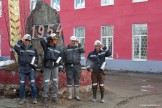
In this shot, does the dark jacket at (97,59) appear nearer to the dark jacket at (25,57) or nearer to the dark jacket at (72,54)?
the dark jacket at (72,54)

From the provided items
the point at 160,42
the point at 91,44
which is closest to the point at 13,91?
the point at 160,42

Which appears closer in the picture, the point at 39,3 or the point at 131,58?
the point at 39,3

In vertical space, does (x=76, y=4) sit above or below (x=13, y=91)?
above

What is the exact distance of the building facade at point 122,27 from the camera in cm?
2353

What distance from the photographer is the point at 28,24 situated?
12859mm

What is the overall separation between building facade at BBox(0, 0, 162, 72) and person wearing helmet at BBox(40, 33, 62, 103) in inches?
434

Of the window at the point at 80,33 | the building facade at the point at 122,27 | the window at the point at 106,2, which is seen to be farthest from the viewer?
the window at the point at 80,33

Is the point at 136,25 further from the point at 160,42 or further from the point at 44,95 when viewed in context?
the point at 44,95

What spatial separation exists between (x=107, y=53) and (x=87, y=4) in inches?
690

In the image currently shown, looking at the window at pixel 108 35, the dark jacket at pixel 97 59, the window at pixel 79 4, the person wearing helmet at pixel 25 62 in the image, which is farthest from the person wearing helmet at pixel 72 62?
the window at pixel 79 4

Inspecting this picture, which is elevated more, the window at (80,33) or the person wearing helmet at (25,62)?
the window at (80,33)

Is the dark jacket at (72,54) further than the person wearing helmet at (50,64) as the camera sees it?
Yes

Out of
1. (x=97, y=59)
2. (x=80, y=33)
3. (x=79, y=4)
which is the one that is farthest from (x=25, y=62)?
(x=79, y=4)

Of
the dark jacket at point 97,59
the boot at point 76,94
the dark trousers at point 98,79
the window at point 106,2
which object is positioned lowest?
the boot at point 76,94
